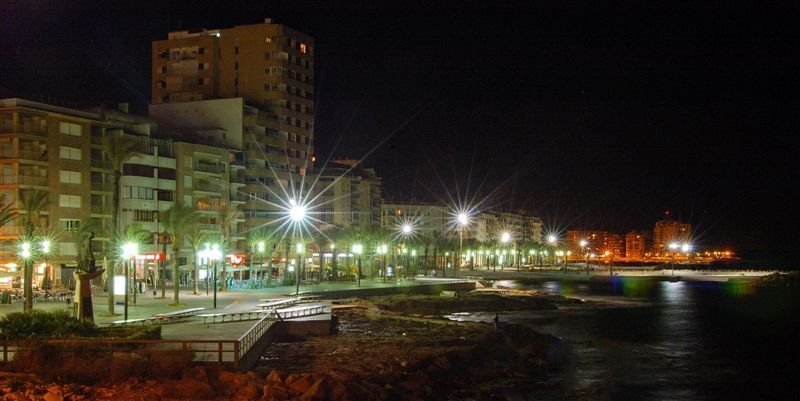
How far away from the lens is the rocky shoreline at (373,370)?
23.0 metres

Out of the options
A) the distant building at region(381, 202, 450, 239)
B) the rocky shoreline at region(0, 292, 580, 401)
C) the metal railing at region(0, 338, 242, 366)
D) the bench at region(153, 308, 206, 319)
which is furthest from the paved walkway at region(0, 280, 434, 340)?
the distant building at region(381, 202, 450, 239)

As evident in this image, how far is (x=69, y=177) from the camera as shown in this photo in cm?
6372

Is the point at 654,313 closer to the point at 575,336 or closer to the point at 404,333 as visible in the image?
the point at 575,336

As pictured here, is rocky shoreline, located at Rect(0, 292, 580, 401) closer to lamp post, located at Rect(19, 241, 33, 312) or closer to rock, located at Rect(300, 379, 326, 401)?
rock, located at Rect(300, 379, 326, 401)

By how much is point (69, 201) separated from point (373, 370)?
4230cm

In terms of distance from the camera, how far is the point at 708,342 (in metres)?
48.2

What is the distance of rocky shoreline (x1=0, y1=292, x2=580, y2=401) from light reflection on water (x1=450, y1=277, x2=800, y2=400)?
225cm

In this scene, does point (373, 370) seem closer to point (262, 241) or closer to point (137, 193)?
point (262, 241)

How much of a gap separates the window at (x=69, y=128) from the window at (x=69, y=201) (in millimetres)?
5091

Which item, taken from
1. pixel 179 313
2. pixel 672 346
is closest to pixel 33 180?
pixel 179 313

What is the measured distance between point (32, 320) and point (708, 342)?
124 feet

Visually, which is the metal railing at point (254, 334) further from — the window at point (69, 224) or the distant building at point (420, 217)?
the distant building at point (420, 217)

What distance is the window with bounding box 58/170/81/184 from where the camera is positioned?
207ft

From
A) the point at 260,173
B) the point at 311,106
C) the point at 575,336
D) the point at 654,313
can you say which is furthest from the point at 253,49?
the point at 575,336
